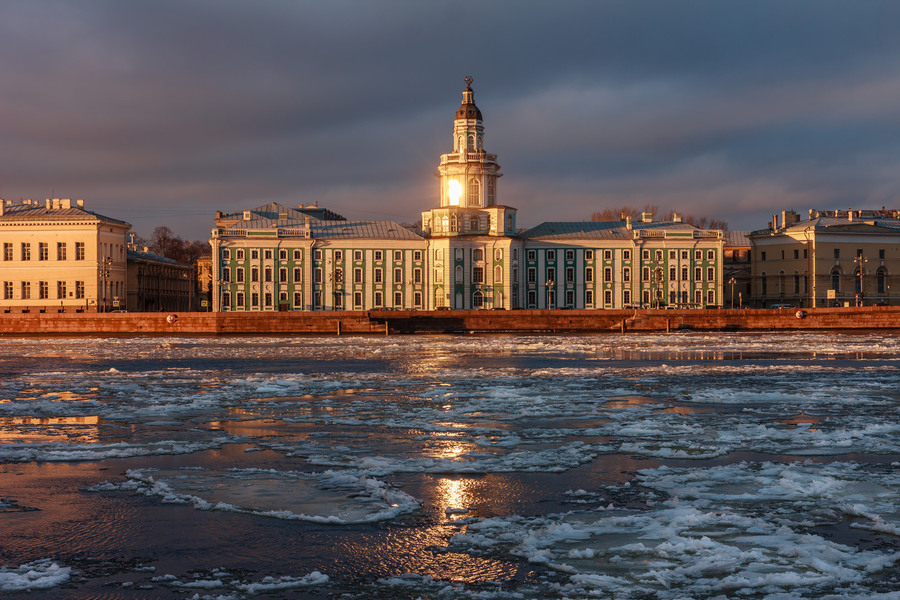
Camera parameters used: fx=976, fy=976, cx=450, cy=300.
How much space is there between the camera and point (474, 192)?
297ft

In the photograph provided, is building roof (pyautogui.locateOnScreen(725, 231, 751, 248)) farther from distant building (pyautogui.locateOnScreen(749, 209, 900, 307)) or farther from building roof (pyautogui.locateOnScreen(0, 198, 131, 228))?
building roof (pyautogui.locateOnScreen(0, 198, 131, 228))

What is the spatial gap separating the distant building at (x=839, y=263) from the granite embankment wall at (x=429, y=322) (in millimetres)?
19917

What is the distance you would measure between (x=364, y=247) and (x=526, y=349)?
4382cm

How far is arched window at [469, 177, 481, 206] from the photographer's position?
9031cm

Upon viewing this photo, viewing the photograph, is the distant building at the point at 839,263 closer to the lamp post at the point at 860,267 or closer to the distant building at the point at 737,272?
the lamp post at the point at 860,267

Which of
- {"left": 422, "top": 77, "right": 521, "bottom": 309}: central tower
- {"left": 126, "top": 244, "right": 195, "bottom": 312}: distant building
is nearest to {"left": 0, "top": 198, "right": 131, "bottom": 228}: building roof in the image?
{"left": 126, "top": 244, "right": 195, "bottom": 312}: distant building

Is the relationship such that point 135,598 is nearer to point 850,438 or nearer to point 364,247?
point 850,438

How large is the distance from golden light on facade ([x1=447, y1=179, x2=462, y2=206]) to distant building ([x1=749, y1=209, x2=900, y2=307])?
31403 millimetres

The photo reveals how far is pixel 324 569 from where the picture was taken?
27.7 ft

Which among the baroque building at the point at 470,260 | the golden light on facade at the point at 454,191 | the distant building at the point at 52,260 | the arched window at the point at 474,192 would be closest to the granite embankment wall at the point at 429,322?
the distant building at the point at 52,260

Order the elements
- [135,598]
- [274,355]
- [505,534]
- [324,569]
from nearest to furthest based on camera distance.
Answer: [135,598], [324,569], [505,534], [274,355]

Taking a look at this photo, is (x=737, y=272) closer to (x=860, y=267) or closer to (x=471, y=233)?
(x=860, y=267)

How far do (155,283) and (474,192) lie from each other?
3651 cm

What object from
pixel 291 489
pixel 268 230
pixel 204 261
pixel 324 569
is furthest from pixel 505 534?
pixel 204 261
